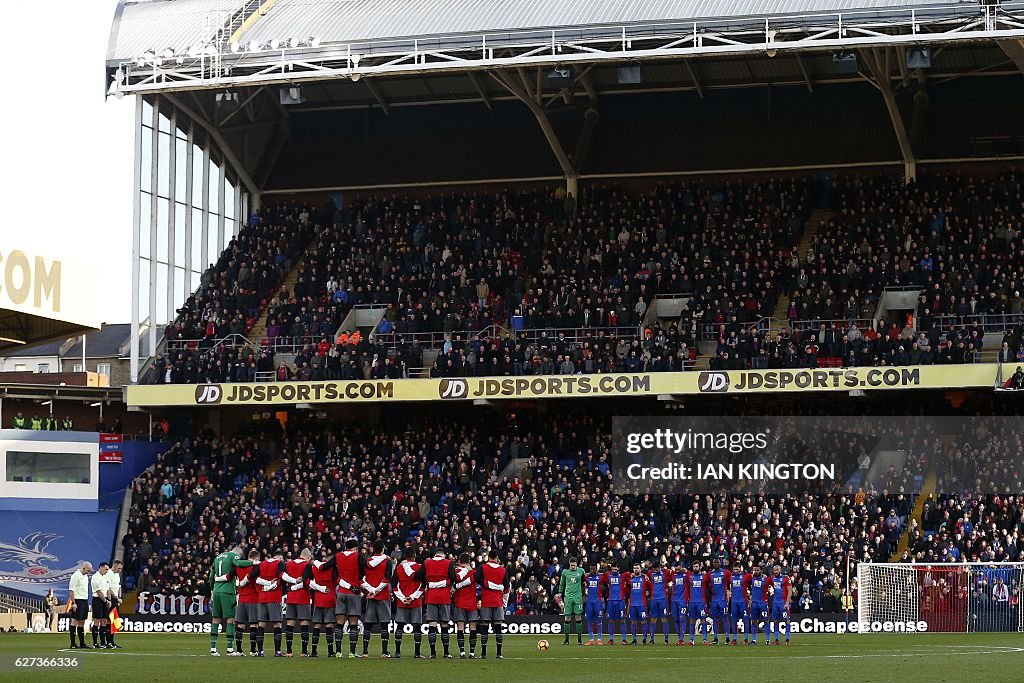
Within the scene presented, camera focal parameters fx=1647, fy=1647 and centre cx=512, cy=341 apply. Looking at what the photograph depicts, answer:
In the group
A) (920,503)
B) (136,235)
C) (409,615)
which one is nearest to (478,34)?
(136,235)

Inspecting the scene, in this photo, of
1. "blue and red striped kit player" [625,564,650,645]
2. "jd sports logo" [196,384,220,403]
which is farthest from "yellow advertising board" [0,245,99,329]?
"jd sports logo" [196,384,220,403]

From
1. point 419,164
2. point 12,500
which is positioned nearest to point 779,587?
point 12,500

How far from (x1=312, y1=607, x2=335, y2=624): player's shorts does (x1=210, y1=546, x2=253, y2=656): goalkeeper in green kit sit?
1.30 metres

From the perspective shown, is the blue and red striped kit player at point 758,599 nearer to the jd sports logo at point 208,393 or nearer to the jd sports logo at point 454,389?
the jd sports logo at point 454,389

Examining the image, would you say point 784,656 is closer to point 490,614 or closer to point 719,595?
point 490,614

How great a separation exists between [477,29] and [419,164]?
10.7m

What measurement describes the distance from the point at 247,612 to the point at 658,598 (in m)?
11.4

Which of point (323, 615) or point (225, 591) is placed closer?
point (323, 615)

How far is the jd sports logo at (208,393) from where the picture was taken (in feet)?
154

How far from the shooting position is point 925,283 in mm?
44438

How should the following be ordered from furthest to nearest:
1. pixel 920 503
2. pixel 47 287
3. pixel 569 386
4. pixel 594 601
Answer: pixel 569 386 → pixel 920 503 → pixel 594 601 → pixel 47 287

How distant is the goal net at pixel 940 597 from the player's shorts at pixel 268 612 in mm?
16163

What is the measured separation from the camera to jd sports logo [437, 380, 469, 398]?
45000 millimetres

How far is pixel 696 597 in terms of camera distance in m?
33.6
